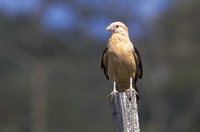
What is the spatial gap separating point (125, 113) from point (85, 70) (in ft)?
91.6

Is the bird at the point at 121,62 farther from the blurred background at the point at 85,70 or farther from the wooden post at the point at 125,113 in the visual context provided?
the blurred background at the point at 85,70

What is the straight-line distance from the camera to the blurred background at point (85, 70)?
33969mm

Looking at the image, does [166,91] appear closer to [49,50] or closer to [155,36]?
[155,36]

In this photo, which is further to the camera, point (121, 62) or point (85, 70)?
point (85, 70)

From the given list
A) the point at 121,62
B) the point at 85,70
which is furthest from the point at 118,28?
the point at 85,70

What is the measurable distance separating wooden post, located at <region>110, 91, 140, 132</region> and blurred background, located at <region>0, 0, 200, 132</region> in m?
23.6

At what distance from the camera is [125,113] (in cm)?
901

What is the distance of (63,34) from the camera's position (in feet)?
124

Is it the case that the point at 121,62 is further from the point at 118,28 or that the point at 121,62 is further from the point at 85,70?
the point at 85,70

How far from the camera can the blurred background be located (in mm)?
33969

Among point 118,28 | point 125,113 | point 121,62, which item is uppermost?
point 118,28

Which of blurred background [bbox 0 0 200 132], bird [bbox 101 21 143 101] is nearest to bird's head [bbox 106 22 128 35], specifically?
bird [bbox 101 21 143 101]

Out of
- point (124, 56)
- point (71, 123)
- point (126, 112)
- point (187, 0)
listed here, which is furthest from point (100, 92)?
point (126, 112)

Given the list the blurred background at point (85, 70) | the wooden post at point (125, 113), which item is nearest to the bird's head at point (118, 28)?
the wooden post at point (125, 113)
